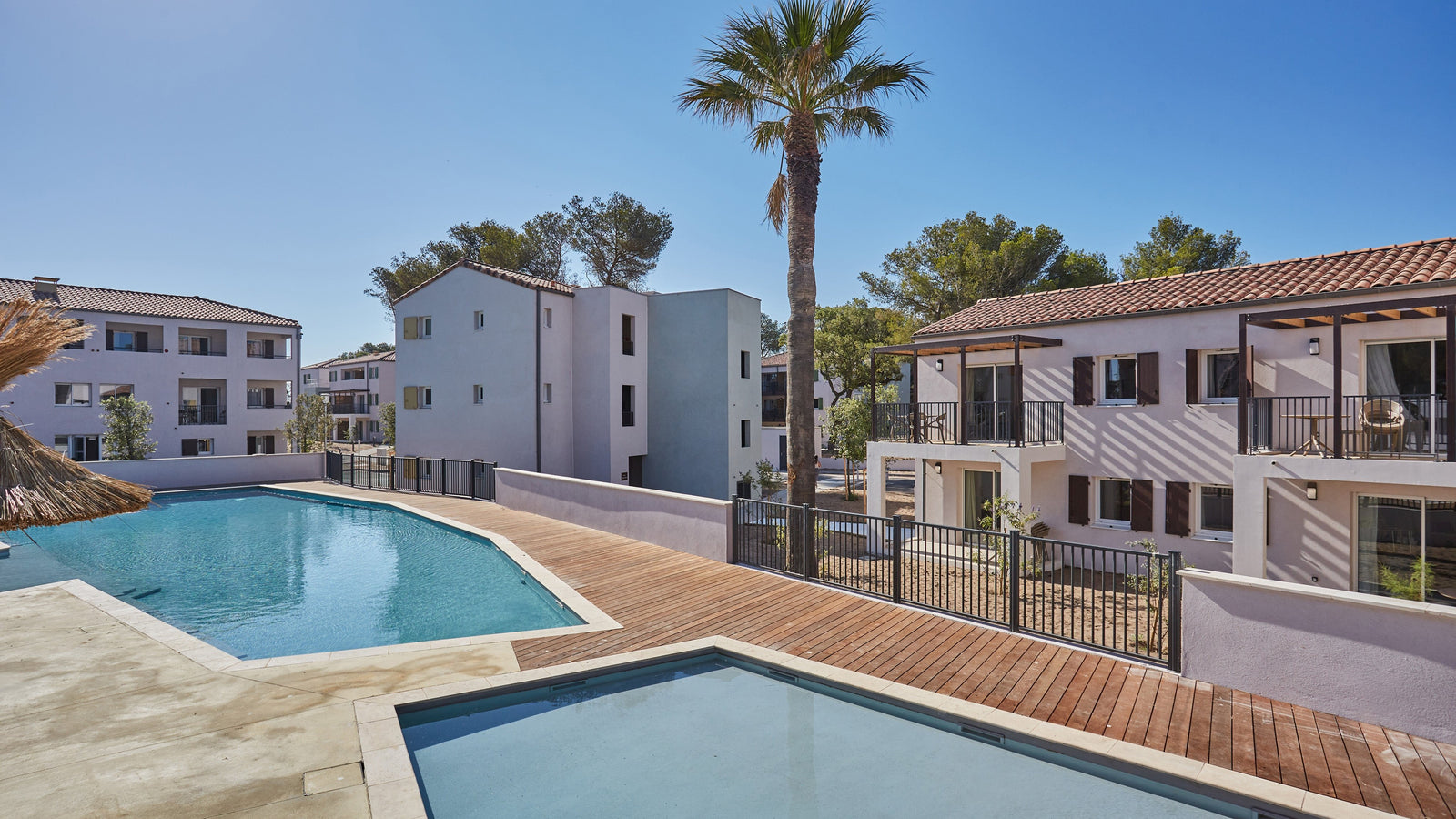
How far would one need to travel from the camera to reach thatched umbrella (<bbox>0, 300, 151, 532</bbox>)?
5176mm

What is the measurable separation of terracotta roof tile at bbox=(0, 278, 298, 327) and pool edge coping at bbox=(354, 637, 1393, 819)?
111 ft

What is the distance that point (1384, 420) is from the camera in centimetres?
1060

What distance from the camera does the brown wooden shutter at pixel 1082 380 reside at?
14648 millimetres

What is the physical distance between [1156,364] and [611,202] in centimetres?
2983

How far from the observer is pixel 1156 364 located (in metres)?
13.7

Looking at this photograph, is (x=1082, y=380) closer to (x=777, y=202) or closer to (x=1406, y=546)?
(x=1406, y=546)

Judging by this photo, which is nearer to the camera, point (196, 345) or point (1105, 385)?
point (1105, 385)

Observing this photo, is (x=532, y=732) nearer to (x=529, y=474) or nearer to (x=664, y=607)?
(x=664, y=607)

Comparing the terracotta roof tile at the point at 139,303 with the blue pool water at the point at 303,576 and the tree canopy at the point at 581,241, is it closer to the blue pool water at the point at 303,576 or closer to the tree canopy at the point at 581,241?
the tree canopy at the point at 581,241

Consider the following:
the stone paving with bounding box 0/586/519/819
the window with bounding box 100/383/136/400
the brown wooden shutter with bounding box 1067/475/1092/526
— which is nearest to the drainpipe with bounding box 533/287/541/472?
the stone paving with bounding box 0/586/519/819

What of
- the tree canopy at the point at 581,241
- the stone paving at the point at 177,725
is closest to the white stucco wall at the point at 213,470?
the tree canopy at the point at 581,241

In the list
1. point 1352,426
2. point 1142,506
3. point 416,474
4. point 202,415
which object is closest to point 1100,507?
point 1142,506

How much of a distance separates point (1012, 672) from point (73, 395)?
130ft

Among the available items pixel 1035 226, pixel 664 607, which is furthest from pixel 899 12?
pixel 1035 226
